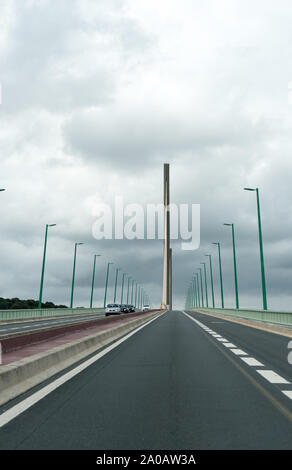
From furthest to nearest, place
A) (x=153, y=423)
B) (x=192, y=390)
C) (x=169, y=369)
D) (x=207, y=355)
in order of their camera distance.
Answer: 1. (x=207, y=355)
2. (x=169, y=369)
3. (x=192, y=390)
4. (x=153, y=423)

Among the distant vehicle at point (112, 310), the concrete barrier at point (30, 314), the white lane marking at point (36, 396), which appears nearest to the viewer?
the white lane marking at point (36, 396)

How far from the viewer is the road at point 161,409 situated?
5.65 m

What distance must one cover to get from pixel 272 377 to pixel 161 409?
3.76 m

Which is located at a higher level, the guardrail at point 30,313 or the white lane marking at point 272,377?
the guardrail at point 30,313

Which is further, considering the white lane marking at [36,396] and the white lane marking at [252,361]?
the white lane marking at [252,361]

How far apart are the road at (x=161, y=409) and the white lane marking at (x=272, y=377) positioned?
0.06ft

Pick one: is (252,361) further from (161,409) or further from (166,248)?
(166,248)

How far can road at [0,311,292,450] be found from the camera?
5652mm

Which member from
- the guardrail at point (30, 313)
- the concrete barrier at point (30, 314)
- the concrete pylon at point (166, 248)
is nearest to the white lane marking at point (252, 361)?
the concrete barrier at point (30, 314)

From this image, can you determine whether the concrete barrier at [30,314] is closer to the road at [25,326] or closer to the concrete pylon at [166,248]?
the road at [25,326]
